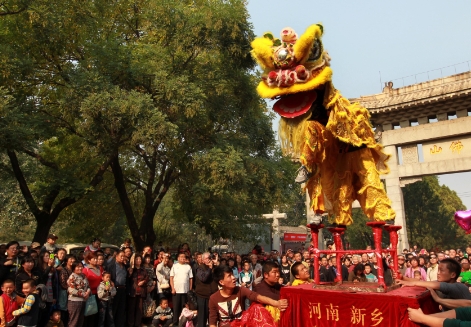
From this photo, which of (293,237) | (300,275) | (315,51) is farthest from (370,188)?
(293,237)

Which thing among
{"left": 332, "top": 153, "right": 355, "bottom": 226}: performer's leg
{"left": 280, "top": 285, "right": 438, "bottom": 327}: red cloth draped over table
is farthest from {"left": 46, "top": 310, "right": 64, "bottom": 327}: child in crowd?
Result: {"left": 332, "top": 153, "right": 355, "bottom": 226}: performer's leg

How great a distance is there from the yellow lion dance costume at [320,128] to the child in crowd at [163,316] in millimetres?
3937

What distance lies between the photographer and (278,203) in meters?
11.6

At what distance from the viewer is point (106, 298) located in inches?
260

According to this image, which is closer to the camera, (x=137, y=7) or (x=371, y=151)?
(x=371, y=151)

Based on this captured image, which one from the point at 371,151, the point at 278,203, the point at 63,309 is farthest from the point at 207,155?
the point at 371,151

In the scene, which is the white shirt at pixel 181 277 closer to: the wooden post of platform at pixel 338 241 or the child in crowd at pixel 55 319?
the child in crowd at pixel 55 319

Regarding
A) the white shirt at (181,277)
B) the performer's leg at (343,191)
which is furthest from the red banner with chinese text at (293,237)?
the performer's leg at (343,191)

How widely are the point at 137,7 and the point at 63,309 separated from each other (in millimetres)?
10429

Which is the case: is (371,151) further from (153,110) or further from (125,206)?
(125,206)

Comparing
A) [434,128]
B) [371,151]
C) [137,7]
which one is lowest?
[371,151]

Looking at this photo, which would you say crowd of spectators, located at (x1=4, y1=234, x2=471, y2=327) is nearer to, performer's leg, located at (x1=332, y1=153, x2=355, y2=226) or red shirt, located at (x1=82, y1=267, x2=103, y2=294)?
red shirt, located at (x1=82, y1=267, x2=103, y2=294)

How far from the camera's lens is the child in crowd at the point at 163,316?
757cm

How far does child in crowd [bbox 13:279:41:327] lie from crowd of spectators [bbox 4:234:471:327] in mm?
10
